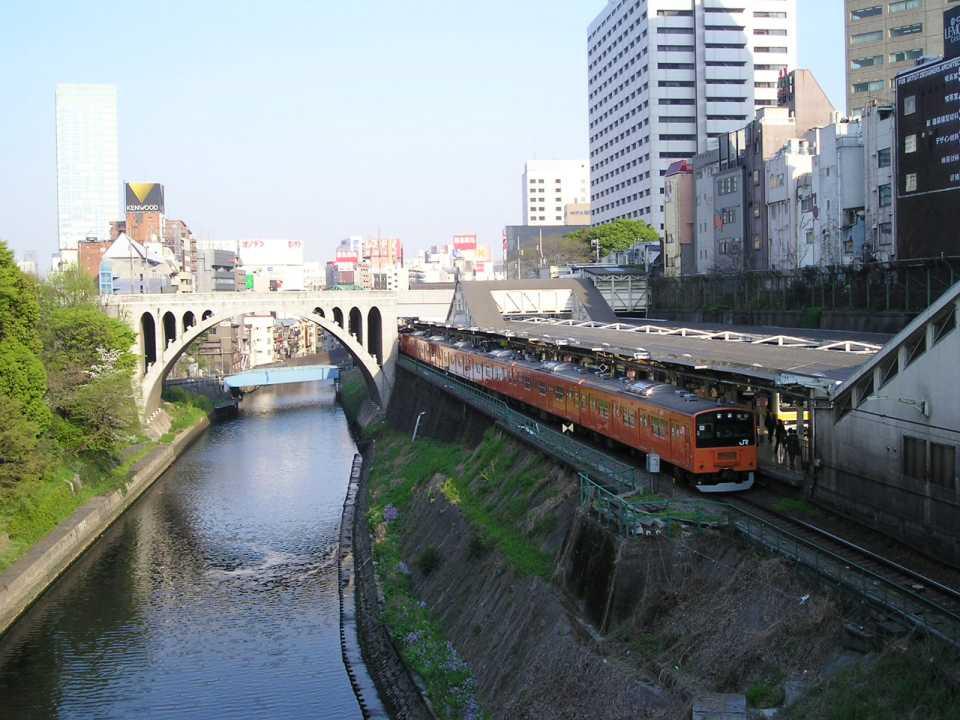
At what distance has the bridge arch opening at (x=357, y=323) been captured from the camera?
205ft

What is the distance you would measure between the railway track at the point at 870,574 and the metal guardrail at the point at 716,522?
11 mm

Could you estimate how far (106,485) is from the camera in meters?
37.0

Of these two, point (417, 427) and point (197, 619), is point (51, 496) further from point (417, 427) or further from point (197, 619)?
point (417, 427)

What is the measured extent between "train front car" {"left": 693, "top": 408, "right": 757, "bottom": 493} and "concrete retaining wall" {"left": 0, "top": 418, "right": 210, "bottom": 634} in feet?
53.4

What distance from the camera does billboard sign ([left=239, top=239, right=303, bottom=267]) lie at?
6024 inches

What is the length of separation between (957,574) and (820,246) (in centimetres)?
3479

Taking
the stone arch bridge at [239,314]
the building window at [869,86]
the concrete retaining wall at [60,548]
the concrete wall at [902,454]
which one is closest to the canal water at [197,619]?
the concrete retaining wall at [60,548]

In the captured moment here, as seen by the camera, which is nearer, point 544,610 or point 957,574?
point 957,574

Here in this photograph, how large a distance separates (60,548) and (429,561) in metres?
11.8

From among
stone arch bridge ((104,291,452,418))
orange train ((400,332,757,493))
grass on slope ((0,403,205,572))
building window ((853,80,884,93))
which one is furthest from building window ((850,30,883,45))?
grass on slope ((0,403,205,572))

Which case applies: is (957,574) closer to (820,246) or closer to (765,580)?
(765,580)

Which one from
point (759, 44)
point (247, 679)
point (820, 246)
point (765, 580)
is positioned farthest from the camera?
point (759, 44)

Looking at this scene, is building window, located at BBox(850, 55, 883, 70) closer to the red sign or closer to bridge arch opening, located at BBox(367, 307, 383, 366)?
bridge arch opening, located at BBox(367, 307, 383, 366)

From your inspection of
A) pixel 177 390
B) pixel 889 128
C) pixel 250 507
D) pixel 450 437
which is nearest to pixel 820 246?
pixel 889 128
